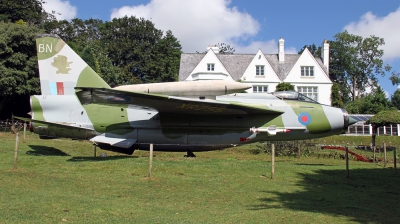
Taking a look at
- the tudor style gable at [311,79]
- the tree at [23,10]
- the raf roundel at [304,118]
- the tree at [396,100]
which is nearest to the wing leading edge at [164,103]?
the raf roundel at [304,118]

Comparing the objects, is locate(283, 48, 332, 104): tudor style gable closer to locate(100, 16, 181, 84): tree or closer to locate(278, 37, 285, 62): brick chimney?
locate(278, 37, 285, 62): brick chimney

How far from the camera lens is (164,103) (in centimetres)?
1457

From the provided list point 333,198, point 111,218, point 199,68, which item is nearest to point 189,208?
point 111,218

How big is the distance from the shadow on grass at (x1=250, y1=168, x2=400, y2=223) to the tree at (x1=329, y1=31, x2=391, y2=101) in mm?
67114

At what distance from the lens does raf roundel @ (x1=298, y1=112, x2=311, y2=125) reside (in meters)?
16.5

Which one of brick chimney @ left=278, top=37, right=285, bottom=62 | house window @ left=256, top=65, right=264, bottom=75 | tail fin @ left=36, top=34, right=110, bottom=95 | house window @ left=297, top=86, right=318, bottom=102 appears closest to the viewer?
tail fin @ left=36, top=34, right=110, bottom=95

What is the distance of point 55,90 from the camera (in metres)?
17.2

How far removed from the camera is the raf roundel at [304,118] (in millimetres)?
16531

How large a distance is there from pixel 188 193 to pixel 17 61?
31001 millimetres

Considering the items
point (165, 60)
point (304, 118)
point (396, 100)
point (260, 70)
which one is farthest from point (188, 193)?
point (396, 100)

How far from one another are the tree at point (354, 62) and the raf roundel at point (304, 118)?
65084mm

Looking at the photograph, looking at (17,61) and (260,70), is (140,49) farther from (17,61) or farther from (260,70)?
(17,61)

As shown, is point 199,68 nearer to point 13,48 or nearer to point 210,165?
point 13,48

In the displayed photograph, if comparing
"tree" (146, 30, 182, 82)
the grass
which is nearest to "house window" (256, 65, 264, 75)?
"tree" (146, 30, 182, 82)
